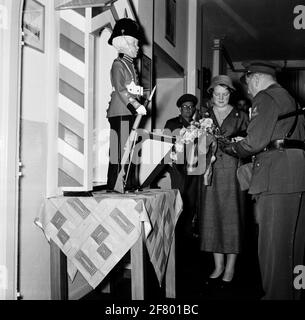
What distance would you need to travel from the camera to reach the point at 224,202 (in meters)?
2.49

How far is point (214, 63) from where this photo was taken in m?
5.70

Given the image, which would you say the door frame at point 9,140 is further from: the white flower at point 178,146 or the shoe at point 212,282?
the shoe at point 212,282

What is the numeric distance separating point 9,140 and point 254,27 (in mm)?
Result: 4562

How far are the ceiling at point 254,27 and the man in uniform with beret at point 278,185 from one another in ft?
9.38

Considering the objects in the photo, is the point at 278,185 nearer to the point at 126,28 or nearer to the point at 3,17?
the point at 126,28

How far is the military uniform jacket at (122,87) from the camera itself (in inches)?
70.7

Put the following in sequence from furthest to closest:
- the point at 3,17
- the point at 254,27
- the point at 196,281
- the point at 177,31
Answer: the point at 254,27
the point at 177,31
the point at 196,281
the point at 3,17

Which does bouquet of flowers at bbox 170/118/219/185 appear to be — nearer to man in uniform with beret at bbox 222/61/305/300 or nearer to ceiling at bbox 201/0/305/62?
man in uniform with beret at bbox 222/61/305/300

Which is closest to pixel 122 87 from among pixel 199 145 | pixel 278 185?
pixel 199 145

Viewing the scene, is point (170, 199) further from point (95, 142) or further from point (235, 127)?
point (235, 127)
